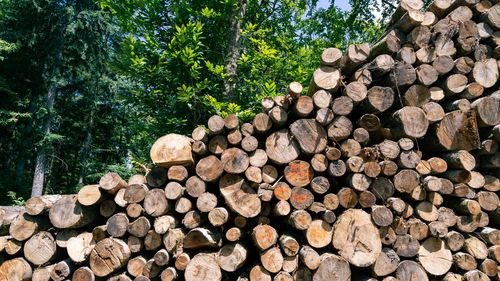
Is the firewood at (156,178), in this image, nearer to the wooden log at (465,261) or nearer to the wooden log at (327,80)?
the wooden log at (327,80)

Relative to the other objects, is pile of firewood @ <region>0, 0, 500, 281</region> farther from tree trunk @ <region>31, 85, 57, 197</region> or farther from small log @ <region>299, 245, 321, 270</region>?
tree trunk @ <region>31, 85, 57, 197</region>

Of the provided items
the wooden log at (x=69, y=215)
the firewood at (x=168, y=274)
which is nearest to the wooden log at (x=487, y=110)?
the firewood at (x=168, y=274)

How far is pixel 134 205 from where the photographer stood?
2658mm

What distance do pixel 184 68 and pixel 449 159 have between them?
4.41 metres

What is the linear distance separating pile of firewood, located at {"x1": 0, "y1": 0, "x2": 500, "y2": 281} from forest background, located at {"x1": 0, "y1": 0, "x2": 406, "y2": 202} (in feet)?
4.62

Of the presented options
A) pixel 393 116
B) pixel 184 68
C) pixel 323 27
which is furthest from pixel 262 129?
pixel 323 27

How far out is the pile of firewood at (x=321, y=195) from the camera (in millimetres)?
2553

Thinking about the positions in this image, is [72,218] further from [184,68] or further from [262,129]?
[184,68]

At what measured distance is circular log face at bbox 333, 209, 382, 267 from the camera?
2477 millimetres

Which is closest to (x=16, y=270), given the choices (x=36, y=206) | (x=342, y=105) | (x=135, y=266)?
(x=36, y=206)

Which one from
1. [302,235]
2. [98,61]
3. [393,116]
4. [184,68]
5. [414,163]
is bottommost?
[302,235]

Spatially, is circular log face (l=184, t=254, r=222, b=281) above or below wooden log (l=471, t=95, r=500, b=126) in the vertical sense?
below

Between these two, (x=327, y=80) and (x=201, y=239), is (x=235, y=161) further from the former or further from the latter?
(x=327, y=80)

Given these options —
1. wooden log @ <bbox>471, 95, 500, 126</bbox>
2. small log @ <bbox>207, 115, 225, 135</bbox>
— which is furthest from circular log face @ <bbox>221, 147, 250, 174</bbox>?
wooden log @ <bbox>471, 95, 500, 126</bbox>
